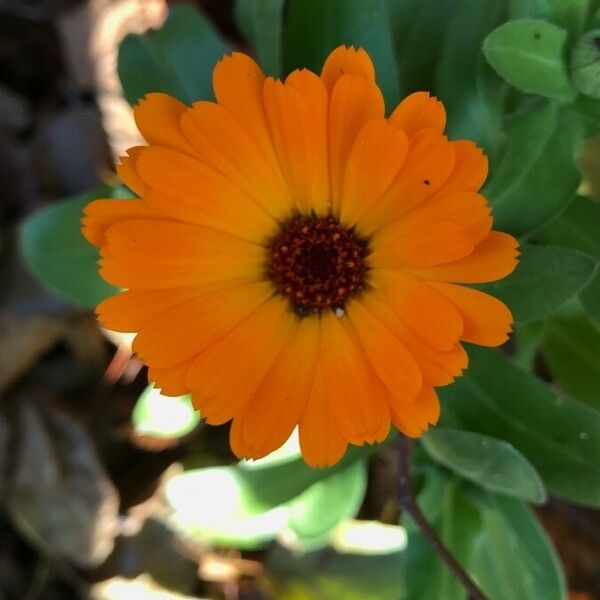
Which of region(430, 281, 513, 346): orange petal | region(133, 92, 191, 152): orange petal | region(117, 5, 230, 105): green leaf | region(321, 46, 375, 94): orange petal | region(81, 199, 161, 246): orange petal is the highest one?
region(321, 46, 375, 94): orange petal

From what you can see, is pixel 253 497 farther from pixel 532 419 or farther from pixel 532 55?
pixel 532 55

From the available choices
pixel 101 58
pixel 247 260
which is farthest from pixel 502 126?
pixel 101 58

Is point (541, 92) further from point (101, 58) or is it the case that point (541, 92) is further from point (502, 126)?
point (101, 58)

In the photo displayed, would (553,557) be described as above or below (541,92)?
below

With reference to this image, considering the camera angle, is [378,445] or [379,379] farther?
[378,445]

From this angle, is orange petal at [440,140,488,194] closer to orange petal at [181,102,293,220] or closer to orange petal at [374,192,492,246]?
orange petal at [374,192,492,246]

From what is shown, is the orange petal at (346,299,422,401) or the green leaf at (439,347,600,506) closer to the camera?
the orange petal at (346,299,422,401)

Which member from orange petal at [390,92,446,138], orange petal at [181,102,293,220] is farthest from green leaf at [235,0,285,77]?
orange petal at [390,92,446,138]

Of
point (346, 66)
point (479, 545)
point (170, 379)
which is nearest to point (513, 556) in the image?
point (479, 545)
